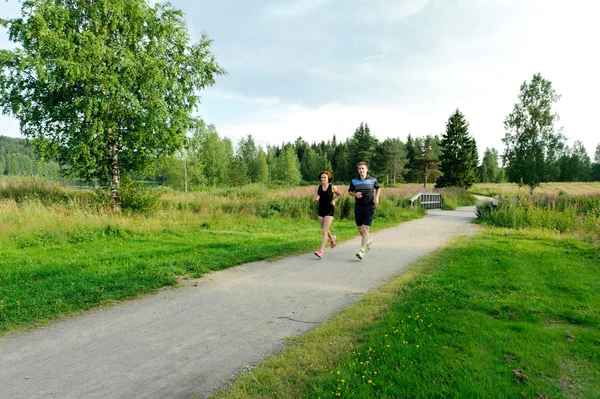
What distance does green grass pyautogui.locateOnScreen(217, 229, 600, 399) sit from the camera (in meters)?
2.85

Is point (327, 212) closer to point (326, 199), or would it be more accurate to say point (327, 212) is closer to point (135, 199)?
point (326, 199)

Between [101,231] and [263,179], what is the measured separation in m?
58.4

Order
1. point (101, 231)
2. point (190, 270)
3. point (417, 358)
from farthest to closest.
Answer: point (101, 231) → point (190, 270) → point (417, 358)

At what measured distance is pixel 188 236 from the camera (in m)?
10.6

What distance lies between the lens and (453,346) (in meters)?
3.51

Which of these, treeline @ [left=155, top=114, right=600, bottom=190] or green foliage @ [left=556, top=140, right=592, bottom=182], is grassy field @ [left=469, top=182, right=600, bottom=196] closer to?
treeline @ [left=155, top=114, right=600, bottom=190]

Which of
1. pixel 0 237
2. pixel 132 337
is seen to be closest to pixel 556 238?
pixel 132 337

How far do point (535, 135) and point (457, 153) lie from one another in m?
8.51

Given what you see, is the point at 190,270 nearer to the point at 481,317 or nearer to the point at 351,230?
the point at 481,317

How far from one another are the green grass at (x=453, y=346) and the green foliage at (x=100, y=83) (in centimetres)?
1329

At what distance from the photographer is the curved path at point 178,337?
9.96ft

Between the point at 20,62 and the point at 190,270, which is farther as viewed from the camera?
the point at 20,62

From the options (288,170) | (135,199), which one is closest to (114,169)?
(135,199)

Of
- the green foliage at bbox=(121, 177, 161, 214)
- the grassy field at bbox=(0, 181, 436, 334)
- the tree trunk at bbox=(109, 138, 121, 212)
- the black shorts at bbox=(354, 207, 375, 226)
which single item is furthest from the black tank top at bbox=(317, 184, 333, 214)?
the tree trunk at bbox=(109, 138, 121, 212)
